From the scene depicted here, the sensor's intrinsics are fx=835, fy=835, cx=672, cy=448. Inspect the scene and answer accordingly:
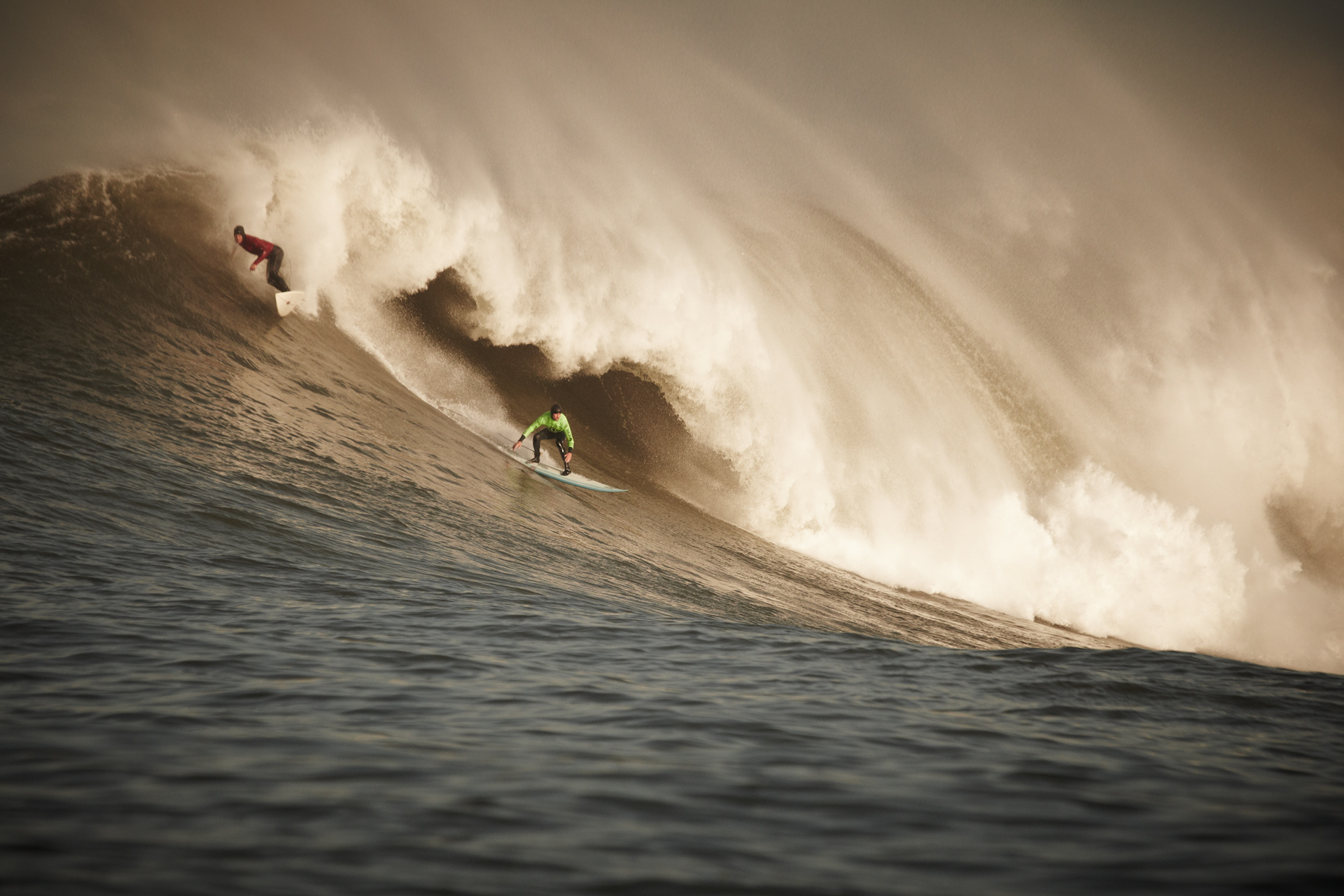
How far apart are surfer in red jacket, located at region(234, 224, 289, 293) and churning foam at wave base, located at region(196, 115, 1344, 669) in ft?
2.62

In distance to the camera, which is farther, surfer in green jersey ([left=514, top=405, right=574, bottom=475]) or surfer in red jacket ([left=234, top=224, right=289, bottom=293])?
surfer in red jacket ([left=234, top=224, right=289, bottom=293])

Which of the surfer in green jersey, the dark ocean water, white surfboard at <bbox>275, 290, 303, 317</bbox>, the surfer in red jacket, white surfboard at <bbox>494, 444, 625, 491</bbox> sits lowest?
the dark ocean water

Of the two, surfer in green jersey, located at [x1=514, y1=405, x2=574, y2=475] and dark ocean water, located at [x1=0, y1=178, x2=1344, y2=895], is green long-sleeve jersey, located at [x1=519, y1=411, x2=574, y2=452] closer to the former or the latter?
surfer in green jersey, located at [x1=514, y1=405, x2=574, y2=475]

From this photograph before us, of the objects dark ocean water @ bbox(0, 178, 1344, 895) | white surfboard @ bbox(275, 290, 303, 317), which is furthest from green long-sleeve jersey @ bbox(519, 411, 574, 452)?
white surfboard @ bbox(275, 290, 303, 317)

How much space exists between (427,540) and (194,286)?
7.53m

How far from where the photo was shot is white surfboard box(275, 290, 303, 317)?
12.9 m

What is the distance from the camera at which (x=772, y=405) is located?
16.1 metres

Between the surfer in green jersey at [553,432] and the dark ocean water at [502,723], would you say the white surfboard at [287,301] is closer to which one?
the surfer in green jersey at [553,432]

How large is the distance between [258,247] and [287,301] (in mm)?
1030

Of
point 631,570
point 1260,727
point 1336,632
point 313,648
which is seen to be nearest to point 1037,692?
point 1260,727

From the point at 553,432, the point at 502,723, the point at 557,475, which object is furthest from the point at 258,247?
the point at 502,723

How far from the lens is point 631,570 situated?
7980mm

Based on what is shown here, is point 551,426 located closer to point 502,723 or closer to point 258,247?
point 258,247

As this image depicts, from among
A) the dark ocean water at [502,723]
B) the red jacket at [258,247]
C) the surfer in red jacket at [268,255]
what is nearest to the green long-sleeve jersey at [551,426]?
the dark ocean water at [502,723]
